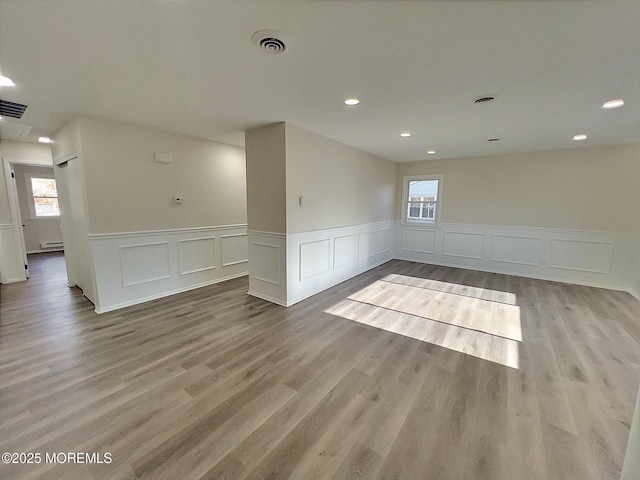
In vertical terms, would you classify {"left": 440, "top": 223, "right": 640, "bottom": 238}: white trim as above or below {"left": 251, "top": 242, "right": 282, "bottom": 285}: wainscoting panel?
above

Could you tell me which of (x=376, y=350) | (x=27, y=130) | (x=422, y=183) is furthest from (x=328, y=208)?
(x=27, y=130)

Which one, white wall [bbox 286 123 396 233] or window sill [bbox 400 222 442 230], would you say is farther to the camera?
window sill [bbox 400 222 442 230]

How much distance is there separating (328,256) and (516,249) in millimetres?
3958

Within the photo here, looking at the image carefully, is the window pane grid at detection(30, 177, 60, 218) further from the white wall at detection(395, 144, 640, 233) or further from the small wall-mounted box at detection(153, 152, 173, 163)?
the white wall at detection(395, 144, 640, 233)

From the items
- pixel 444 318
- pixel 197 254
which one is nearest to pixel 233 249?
pixel 197 254

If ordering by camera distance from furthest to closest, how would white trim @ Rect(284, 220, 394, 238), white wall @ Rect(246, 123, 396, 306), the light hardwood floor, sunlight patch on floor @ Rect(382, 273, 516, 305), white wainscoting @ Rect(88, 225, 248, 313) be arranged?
sunlight patch on floor @ Rect(382, 273, 516, 305)
white trim @ Rect(284, 220, 394, 238)
white wall @ Rect(246, 123, 396, 306)
white wainscoting @ Rect(88, 225, 248, 313)
the light hardwood floor

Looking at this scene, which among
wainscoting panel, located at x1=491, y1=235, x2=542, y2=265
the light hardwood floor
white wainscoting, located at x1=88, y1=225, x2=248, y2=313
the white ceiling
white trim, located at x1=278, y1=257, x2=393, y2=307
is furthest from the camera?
wainscoting panel, located at x1=491, y1=235, x2=542, y2=265

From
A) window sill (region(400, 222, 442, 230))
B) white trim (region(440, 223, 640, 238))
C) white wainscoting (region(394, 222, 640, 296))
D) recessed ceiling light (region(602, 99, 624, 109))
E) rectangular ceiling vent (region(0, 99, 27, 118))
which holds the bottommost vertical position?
white wainscoting (region(394, 222, 640, 296))

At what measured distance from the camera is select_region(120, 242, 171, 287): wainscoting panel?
358 cm

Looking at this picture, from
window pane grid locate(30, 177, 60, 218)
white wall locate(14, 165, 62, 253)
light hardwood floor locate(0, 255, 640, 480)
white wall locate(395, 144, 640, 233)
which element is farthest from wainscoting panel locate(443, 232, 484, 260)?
white wall locate(14, 165, 62, 253)

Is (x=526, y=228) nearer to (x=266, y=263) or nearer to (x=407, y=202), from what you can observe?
(x=407, y=202)

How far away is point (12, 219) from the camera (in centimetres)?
456

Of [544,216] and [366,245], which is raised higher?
[544,216]

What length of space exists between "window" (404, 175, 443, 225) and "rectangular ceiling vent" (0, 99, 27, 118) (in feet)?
21.4
